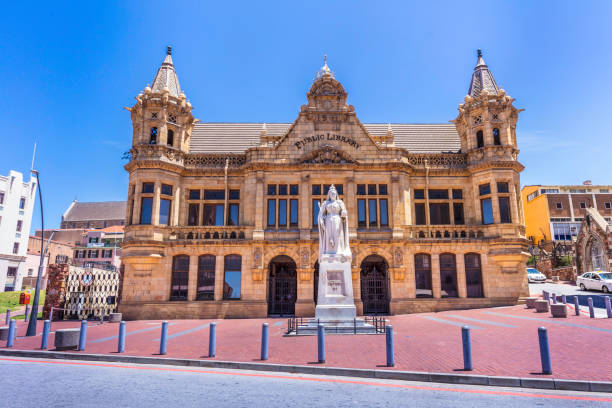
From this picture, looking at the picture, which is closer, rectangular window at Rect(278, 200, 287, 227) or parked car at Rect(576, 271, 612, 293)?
rectangular window at Rect(278, 200, 287, 227)

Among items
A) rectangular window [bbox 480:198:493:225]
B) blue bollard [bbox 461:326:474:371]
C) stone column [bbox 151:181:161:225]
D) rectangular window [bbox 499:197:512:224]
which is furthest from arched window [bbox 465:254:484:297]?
stone column [bbox 151:181:161:225]

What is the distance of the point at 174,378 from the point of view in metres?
8.84

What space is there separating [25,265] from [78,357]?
2294 inches

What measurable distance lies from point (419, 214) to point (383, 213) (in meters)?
3.21

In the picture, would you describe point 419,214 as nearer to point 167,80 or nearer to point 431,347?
point 431,347

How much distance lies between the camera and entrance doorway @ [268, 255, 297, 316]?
1000 inches

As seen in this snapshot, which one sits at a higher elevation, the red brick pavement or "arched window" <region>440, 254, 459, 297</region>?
"arched window" <region>440, 254, 459, 297</region>

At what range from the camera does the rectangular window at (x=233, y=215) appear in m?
27.4

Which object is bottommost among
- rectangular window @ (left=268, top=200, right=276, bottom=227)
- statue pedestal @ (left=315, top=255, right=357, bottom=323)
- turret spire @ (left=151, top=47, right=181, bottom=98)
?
statue pedestal @ (left=315, top=255, right=357, bottom=323)

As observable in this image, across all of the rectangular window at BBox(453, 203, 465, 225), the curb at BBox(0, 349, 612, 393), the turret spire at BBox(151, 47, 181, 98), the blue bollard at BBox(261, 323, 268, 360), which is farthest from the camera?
the turret spire at BBox(151, 47, 181, 98)

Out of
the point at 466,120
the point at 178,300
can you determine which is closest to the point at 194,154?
the point at 178,300

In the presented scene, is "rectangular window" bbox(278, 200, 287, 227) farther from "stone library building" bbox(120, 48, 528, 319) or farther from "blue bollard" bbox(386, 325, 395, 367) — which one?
"blue bollard" bbox(386, 325, 395, 367)

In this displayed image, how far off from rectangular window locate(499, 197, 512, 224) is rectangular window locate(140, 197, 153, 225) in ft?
77.0

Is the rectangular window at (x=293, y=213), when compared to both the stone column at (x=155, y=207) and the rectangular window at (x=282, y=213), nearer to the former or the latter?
the rectangular window at (x=282, y=213)
